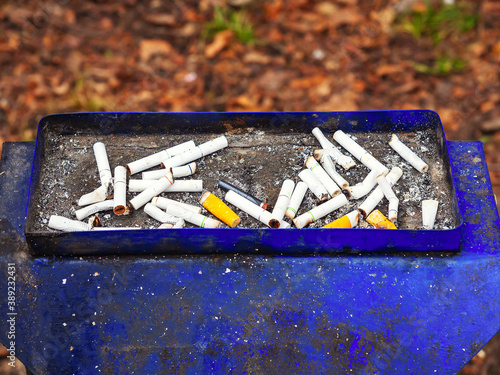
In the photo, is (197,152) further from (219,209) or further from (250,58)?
(250,58)

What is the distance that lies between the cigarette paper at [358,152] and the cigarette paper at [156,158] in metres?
0.86

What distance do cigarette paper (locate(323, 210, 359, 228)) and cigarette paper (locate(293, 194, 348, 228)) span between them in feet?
0.25

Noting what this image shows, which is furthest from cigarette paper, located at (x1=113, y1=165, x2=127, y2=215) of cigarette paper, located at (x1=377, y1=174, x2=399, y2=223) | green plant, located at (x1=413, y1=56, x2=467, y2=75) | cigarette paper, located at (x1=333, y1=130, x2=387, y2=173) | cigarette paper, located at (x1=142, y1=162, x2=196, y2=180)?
green plant, located at (x1=413, y1=56, x2=467, y2=75)

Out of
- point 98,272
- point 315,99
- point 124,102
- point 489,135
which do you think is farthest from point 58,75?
point 489,135

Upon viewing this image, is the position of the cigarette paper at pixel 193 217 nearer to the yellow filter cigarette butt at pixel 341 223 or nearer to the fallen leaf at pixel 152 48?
the yellow filter cigarette butt at pixel 341 223

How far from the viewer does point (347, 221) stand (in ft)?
7.37

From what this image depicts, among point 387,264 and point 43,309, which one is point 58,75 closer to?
point 43,309

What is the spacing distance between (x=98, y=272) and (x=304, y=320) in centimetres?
102

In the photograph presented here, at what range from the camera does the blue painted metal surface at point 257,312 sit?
2006 millimetres

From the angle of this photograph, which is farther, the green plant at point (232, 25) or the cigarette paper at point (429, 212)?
the green plant at point (232, 25)

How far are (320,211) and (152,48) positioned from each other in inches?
122

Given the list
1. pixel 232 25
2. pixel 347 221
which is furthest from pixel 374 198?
pixel 232 25

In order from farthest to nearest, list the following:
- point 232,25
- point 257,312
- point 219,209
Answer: point 232,25, point 219,209, point 257,312

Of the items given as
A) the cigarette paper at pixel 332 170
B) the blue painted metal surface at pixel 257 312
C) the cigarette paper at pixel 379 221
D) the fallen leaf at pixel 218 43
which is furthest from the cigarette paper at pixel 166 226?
the fallen leaf at pixel 218 43
